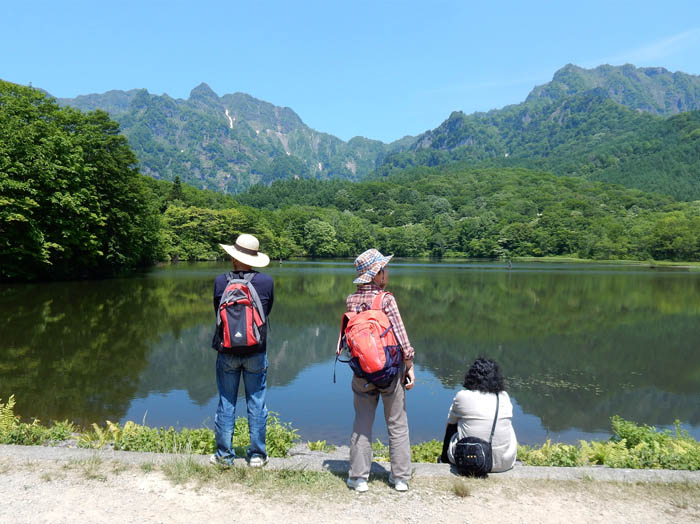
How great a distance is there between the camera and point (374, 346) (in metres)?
4.13

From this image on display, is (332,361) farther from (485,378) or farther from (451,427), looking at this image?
(485,378)

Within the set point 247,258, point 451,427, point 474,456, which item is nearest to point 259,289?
point 247,258

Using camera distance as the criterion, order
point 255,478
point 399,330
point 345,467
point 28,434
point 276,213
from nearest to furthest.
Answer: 1. point 399,330
2. point 255,478
3. point 345,467
4. point 28,434
5. point 276,213

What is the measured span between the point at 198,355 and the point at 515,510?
11.3 metres

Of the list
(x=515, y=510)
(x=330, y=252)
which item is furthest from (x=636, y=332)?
(x=330, y=252)

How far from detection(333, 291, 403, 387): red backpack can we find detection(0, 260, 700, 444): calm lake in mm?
4382

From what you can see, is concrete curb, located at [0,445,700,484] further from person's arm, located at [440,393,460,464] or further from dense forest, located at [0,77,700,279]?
dense forest, located at [0,77,700,279]

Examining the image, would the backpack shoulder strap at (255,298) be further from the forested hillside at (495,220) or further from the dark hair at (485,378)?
the forested hillside at (495,220)

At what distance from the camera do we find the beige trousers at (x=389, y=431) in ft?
14.3

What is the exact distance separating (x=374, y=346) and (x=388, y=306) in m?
0.41

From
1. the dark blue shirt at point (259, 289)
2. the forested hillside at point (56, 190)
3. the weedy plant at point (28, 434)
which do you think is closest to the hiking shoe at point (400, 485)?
the dark blue shirt at point (259, 289)

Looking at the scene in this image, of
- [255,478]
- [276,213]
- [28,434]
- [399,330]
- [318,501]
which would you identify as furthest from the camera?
[276,213]

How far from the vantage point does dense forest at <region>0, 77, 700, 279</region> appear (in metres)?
30.1

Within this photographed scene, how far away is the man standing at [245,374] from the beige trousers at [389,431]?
1.05 metres
